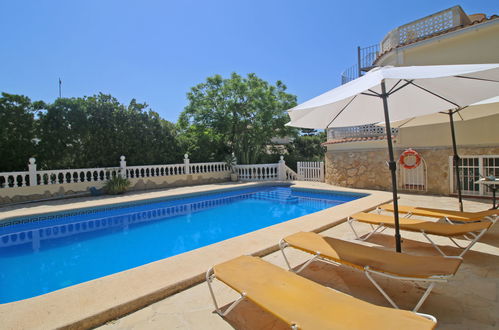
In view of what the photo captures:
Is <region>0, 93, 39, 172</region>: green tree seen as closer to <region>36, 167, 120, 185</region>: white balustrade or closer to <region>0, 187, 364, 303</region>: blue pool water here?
<region>36, 167, 120, 185</region>: white balustrade

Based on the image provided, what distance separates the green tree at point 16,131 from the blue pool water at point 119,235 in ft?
15.1

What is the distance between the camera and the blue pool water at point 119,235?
4.60m

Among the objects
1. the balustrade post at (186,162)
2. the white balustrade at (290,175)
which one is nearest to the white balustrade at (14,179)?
the balustrade post at (186,162)

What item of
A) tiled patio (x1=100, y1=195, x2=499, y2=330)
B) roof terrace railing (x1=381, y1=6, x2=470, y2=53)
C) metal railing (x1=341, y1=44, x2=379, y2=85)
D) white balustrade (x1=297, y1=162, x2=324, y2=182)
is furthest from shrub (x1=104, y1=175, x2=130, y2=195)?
metal railing (x1=341, y1=44, x2=379, y2=85)

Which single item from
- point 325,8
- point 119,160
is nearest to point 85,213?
point 119,160

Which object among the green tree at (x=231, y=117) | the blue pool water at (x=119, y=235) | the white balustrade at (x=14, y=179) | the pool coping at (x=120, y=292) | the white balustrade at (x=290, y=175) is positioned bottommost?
the blue pool water at (x=119, y=235)

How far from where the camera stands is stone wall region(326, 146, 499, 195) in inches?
360

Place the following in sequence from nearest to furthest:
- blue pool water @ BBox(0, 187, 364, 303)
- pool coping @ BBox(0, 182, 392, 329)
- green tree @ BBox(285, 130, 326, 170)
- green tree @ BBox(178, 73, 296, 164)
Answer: pool coping @ BBox(0, 182, 392, 329) → blue pool water @ BBox(0, 187, 364, 303) → green tree @ BBox(178, 73, 296, 164) → green tree @ BBox(285, 130, 326, 170)

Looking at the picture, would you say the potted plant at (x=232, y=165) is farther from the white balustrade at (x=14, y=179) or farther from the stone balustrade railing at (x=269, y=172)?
the white balustrade at (x=14, y=179)

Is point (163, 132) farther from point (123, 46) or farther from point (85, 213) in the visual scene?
point (85, 213)

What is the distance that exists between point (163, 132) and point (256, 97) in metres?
5.99

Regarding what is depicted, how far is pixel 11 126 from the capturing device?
34.1ft

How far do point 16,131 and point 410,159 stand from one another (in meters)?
15.8

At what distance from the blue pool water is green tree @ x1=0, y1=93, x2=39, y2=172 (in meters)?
4.59
